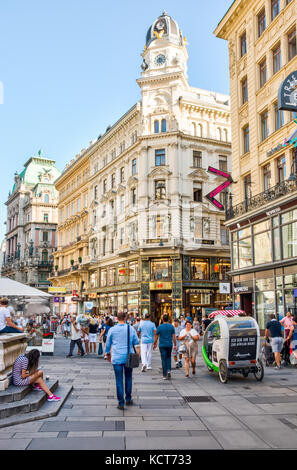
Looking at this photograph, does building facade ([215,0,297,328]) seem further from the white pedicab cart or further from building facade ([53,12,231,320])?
building facade ([53,12,231,320])

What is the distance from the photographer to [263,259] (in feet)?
77.5

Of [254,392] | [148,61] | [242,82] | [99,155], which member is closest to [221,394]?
[254,392]

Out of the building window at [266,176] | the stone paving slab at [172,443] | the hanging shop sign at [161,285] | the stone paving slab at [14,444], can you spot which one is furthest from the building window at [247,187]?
the stone paving slab at [14,444]

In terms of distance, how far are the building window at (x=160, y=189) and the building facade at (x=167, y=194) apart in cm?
9

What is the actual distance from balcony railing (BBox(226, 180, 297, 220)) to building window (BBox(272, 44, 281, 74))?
6252mm

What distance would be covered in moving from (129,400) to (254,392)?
3.14 metres

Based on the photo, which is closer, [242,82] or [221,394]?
[221,394]

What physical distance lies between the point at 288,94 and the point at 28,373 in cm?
1470

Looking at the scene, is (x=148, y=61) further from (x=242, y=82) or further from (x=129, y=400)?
(x=129, y=400)

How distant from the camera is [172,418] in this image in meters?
7.54

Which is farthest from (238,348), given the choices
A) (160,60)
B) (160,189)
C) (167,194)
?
(160,60)

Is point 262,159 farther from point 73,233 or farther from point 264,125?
point 73,233

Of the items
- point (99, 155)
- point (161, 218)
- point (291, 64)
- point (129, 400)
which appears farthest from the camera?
point (99, 155)
